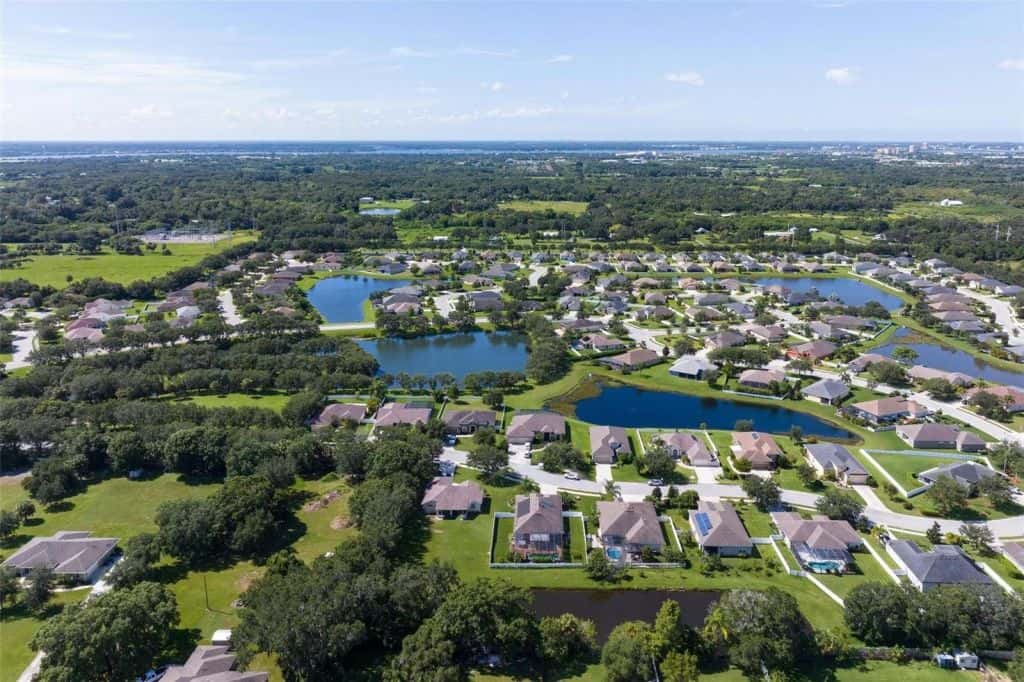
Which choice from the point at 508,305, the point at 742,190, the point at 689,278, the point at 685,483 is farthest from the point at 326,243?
the point at 742,190

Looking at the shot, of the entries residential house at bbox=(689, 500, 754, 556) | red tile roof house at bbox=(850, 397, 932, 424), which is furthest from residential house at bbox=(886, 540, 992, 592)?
→ red tile roof house at bbox=(850, 397, 932, 424)

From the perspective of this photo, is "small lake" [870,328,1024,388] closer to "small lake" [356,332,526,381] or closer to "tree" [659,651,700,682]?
"small lake" [356,332,526,381]

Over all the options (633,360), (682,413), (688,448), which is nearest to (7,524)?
(688,448)

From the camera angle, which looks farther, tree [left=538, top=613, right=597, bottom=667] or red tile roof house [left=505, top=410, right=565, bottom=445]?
red tile roof house [left=505, top=410, right=565, bottom=445]

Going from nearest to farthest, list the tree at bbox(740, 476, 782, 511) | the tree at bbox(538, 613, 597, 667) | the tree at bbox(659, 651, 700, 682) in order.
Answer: the tree at bbox(659, 651, 700, 682) → the tree at bbox(538, 613, 597, 667) → the tree at bbox(740, 476, 782, 511)

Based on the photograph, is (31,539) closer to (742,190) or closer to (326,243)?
(326,243)

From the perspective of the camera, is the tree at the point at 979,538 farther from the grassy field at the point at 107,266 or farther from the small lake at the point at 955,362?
the grassy field at the point at 107,266

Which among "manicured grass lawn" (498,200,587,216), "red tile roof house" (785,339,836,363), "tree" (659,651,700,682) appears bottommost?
"tree" (659,651,700,682)

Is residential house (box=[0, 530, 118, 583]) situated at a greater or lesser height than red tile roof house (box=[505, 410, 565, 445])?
lesser
